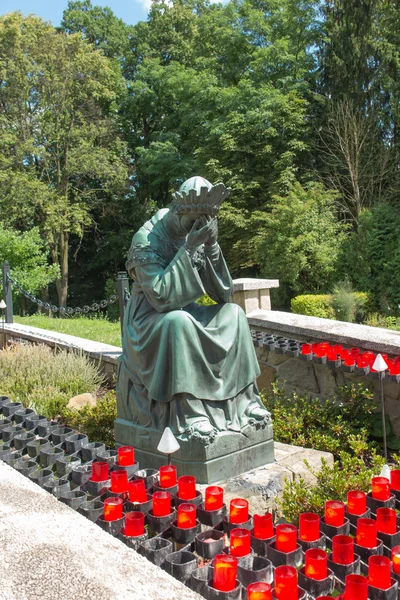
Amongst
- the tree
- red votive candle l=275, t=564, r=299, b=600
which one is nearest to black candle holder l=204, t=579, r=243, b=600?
red votive candle l=275, t=564, r=299, b=600

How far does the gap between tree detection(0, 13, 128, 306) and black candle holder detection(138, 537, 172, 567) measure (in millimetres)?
18271

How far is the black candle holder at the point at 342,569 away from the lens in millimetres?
2043

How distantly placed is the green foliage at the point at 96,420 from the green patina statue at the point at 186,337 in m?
0.94

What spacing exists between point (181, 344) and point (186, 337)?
5cm

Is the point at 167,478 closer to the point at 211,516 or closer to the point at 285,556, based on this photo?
the point at 211,516

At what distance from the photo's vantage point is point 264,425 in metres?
3.59

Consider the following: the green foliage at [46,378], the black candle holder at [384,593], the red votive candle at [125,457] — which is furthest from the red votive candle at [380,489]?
the green foliage at [46,378]

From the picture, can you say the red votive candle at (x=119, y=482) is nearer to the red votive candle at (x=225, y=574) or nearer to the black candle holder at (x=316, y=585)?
the red votive candle at (x=225, y=574)

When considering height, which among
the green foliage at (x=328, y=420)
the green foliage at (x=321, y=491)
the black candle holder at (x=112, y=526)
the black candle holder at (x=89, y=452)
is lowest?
the green foliage at (x=328, y=420)

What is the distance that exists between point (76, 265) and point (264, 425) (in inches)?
851

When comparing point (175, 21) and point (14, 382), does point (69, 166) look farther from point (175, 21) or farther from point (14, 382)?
point (14, 382)

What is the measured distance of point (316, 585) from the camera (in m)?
1.97

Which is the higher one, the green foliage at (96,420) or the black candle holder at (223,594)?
the black candle holder at (223,594)

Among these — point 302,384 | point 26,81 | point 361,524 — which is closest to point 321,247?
point 302,384
